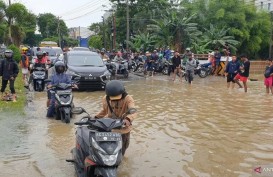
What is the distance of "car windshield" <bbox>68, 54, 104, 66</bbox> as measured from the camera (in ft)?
52.0

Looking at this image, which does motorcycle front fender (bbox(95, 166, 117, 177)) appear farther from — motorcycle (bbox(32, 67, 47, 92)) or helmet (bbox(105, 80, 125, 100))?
motorcycle (bbox(32, 67, 47, 92))

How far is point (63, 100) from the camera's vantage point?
9.27m

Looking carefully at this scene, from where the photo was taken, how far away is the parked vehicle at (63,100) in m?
9.20

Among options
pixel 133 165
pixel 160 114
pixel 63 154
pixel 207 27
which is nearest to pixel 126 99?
pixel 133 165

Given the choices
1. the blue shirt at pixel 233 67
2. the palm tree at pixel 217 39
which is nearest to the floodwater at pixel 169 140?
the blue shirt at pixel 233 67

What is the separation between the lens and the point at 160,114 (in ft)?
34.1

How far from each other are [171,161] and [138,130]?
2.26m

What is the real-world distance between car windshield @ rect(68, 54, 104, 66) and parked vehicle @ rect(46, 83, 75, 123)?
6.36m

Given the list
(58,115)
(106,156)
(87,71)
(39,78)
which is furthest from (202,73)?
(106,156)

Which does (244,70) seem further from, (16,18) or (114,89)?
(16,18)

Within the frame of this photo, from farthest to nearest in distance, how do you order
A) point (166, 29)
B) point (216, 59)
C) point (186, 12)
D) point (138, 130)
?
point (186, 12) → point (166, 29) → point (216, 59) → point (138, 130)

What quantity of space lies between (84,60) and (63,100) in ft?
23.0

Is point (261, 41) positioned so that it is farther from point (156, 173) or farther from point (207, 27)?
point (156, 173)

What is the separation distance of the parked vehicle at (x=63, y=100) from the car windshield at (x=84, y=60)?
636 centimetres
